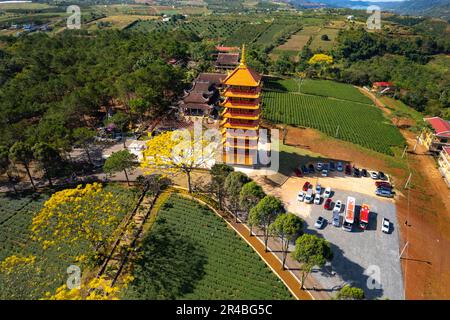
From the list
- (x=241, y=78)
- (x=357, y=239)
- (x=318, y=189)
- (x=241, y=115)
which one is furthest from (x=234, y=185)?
(x=357, y=239)

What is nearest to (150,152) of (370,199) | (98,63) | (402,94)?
(370,199)

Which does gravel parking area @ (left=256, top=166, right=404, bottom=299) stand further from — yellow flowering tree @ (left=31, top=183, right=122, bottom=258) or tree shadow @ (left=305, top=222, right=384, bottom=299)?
yellow flowering tree @ (left=31, top=183, right=122, bottom=258)

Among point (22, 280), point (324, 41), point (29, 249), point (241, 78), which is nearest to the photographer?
point (22, 280)

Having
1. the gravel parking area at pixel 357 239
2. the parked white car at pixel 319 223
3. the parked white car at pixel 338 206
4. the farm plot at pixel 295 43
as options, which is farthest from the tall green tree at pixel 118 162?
the farm plot at pixel 295 43

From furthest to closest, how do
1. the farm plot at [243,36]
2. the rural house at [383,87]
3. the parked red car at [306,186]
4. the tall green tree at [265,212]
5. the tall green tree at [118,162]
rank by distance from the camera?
the farm plot at [243,36] < the rural house at [383,87] < the parked red car at [306,186] < the tall green tree at [118,162] < the tall green tree at [265,212]

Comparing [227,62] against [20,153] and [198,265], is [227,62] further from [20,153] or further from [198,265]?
[198,265]

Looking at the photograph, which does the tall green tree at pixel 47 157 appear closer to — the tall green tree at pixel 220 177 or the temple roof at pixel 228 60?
the tall green tree at pixel 220 177

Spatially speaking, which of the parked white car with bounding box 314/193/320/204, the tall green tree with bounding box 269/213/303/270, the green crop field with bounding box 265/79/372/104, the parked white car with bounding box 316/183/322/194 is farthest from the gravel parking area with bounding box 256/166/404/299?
the green crop field with bounding box 265/79/372/104

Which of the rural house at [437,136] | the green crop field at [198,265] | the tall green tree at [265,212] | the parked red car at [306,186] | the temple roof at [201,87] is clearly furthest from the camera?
the temple roof at [201,87]
